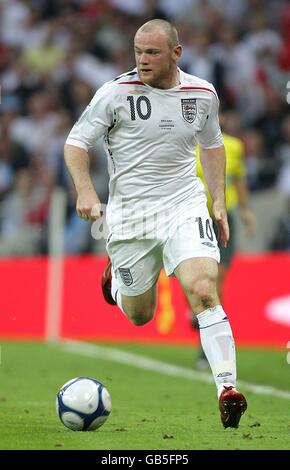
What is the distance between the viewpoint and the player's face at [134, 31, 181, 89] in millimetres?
7121

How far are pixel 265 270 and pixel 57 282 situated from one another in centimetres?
302

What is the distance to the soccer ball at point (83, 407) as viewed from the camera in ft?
22.4

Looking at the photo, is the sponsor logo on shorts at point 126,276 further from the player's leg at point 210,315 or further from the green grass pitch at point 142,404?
the green grass pitch at point 142,404

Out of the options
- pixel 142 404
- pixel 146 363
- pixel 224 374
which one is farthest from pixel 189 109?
pixel 146 363

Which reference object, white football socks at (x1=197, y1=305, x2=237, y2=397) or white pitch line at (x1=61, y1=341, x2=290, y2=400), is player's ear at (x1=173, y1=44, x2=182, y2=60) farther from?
white pitch line at (x1=61, y1=341, x2=290, y2=400)

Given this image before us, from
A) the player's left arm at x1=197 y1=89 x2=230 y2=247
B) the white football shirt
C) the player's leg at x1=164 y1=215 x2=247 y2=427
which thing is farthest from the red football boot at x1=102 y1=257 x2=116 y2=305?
the player's leg at x1=164 y1=215 x2=247 y2=427

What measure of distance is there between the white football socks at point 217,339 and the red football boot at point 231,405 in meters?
0.21

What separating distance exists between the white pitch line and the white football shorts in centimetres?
212

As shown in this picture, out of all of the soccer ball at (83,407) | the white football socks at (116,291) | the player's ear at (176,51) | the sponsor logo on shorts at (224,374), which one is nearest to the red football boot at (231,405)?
the sponsor logo on shorts at (224,374)

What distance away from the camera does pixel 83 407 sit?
6812mm

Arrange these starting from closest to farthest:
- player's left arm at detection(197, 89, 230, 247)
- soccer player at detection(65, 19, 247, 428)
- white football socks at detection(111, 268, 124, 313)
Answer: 1. soccer player at detection(65, 19, 247, 428)
2. player's left arm at detection(197, 89, 230, 247)
3. white football socks at detection(111, 268, 124, 313)

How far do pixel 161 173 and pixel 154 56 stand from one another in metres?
0.74

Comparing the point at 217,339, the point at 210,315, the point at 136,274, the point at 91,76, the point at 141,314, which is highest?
the point at 91,76

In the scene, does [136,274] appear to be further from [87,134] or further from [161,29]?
[161,29]
